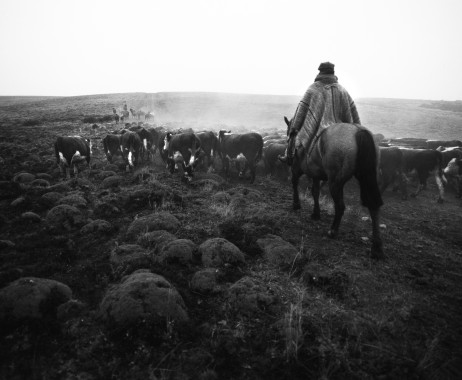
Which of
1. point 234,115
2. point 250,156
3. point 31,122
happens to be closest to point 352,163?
point 250,156

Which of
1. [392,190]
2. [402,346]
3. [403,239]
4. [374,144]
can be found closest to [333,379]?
[402,346]

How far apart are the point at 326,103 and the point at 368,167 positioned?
6.56 feet

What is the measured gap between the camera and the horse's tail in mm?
5188

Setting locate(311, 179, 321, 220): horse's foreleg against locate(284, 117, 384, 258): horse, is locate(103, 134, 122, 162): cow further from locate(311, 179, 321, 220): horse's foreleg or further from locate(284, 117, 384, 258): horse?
locate(284, 117, 384, 258): horse

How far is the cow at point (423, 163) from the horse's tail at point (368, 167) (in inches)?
273

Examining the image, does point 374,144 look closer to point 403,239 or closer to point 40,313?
point 403,239

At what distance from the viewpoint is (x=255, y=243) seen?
5582 mm

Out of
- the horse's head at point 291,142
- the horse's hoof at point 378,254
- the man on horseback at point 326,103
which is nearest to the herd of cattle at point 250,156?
the horse's head at point 291,142

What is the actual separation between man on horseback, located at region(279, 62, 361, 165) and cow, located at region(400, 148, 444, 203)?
6.10 meters

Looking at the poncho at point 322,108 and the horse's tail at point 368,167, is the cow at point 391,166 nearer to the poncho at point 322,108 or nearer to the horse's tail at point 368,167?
the poncho at point 322,108

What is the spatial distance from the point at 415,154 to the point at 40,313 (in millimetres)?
12475

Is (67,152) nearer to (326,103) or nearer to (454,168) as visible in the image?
(326,103)

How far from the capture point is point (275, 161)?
12.8 m

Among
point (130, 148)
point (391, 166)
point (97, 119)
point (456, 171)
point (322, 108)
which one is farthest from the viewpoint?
point (97, 119)
